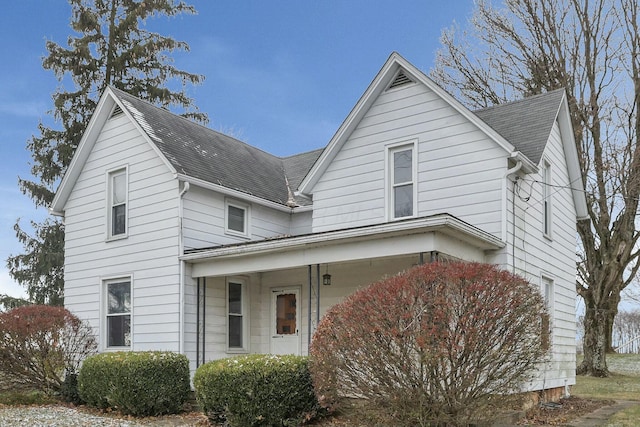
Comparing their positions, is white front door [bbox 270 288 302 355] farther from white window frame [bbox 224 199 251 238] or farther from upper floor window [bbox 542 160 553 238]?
upper floor window [bbox 542 160 553 238]

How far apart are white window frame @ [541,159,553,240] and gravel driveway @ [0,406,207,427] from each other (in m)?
7.97

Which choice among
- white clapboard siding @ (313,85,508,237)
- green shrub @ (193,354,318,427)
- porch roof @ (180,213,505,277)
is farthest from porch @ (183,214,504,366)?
green shrub @ (193,354,318,427)

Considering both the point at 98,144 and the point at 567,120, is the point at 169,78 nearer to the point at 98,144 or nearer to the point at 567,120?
the point at 98,144

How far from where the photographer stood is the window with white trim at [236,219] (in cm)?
1402

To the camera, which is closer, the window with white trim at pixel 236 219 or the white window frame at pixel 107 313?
the white window frame at pixel 107 313

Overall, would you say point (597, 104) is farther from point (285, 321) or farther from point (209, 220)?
point (209, 220)

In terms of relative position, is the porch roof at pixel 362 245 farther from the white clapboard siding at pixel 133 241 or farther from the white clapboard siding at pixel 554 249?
the white clapboard siding at pixel 133 241

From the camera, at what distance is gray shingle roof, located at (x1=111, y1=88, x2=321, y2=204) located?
13656 mm

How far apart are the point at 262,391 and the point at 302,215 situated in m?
7.40

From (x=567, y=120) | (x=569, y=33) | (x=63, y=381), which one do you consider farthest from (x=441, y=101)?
(x=569, y=33)

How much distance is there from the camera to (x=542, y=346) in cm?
789

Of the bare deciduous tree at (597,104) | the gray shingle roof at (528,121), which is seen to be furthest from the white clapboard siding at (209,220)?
the bare deciduous tree at (597,104)

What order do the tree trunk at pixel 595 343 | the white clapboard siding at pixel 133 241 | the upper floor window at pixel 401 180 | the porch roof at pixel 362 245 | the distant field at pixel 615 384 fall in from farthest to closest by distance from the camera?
the tree trunk at pixel 595 343, the distant field at pixel 615 384, the white clapboard siding at pixel 133 241, the upper floor window at pixel 401 180, the porch roof at pixel 362 245

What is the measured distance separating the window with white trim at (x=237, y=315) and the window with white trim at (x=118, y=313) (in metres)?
2.27
